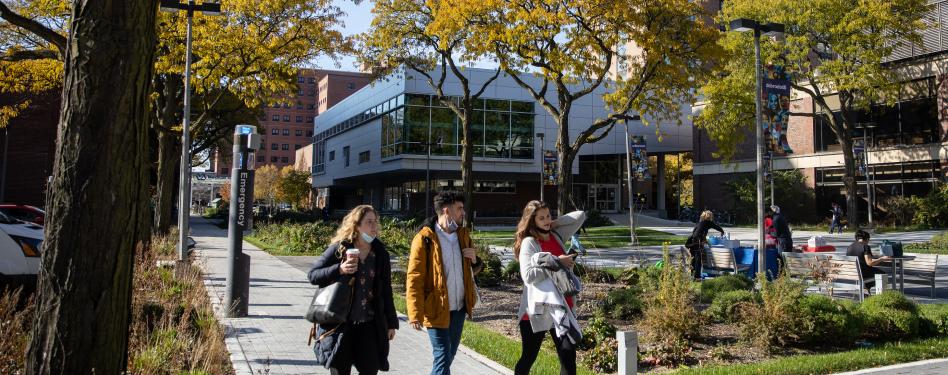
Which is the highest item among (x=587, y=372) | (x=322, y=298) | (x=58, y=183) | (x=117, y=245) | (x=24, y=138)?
(x=24, y=138)

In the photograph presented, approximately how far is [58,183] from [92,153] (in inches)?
9.4

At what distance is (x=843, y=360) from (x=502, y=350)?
351 cm

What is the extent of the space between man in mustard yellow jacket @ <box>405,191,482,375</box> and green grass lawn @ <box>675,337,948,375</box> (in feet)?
8.54

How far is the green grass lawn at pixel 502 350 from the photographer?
21.3 feet

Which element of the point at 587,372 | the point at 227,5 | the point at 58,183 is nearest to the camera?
the point at 58,183

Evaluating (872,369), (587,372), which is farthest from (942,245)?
(587,372)

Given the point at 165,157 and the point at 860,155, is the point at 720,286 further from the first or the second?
the point at 860,155

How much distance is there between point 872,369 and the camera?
21.9 feet

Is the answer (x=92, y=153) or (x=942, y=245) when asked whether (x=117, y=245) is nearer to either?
(x=92, y=153)

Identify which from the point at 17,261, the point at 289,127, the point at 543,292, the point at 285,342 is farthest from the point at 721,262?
the point at 289,127

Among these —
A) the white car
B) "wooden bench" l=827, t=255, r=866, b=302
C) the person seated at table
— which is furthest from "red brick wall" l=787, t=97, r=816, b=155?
the white car

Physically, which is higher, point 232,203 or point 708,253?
point 232,203

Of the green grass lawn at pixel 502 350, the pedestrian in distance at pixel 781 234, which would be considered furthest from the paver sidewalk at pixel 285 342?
the pedestrian in distance at pixel 781 234

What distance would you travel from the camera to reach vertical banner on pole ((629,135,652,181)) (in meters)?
28.4
